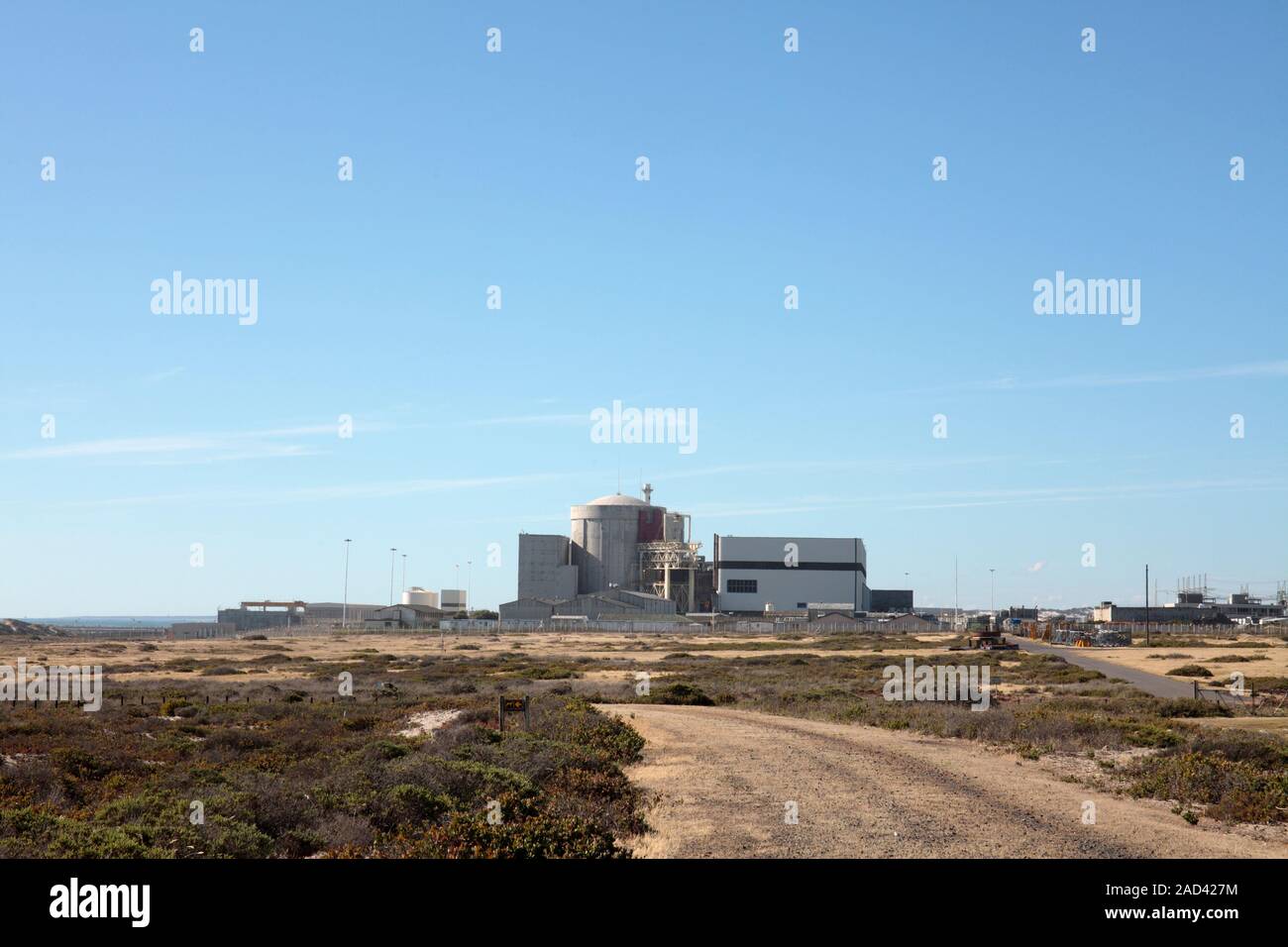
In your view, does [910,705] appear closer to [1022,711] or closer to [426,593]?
[1022,711]

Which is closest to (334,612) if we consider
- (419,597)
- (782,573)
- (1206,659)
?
(419,597)

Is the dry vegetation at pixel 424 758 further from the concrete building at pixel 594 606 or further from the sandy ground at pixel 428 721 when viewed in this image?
the concrete building at pixel 594 606

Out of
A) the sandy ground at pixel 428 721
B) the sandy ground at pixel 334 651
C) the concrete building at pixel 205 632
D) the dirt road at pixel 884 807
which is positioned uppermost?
the dirt road at pixel 884 807

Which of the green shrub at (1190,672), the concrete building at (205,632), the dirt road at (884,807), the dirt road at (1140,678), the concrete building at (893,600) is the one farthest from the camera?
the concrete building at (893,600)

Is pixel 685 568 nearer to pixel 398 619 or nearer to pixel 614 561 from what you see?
pixel 614 561

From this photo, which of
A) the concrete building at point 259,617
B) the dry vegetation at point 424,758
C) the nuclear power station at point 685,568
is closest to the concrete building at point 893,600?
the nuclear power station at point 685,568

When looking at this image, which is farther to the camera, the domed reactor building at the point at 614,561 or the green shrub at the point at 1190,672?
the domed reactor building at the point at 614,561

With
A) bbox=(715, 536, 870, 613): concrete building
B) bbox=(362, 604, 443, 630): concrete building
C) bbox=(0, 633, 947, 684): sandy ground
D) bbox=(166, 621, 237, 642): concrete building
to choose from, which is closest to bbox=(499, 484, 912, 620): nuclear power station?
bbox=(715, 536, 870, 613): concrete building
